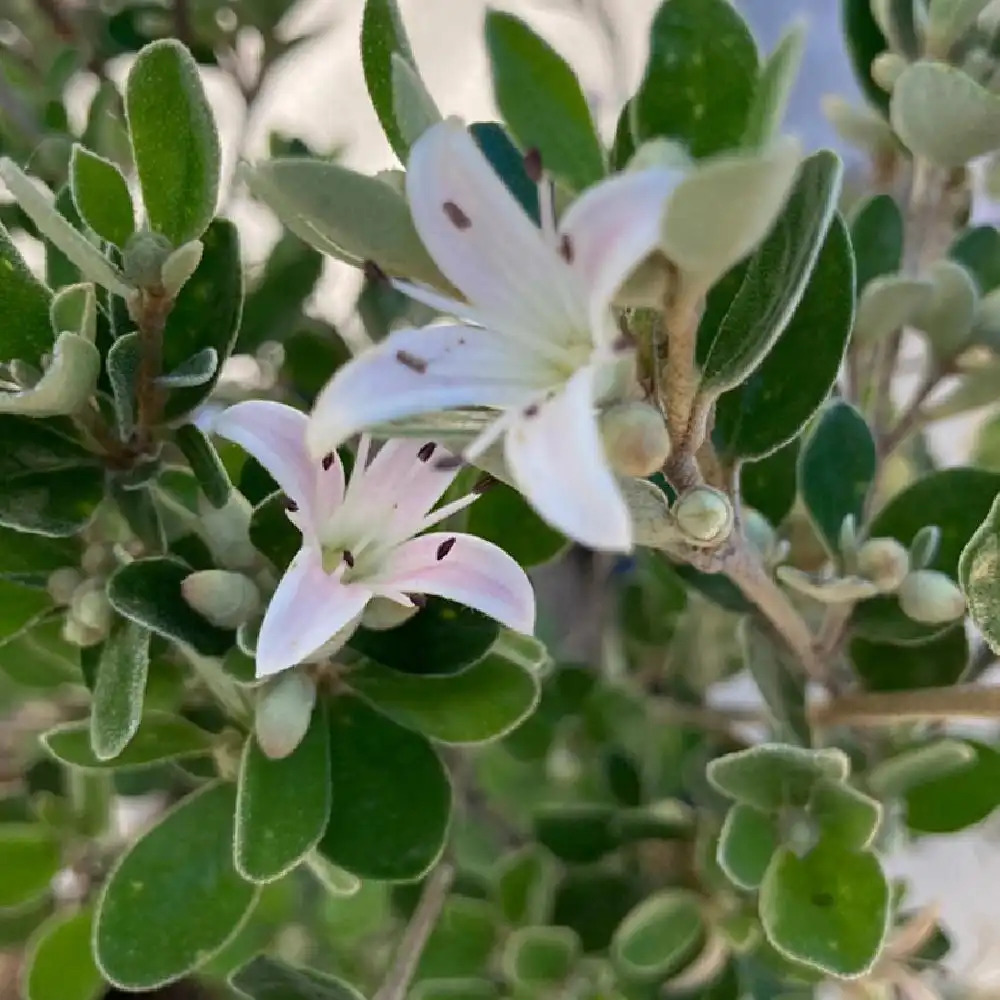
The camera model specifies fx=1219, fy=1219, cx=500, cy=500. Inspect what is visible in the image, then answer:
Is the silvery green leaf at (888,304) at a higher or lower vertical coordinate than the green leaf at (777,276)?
lower

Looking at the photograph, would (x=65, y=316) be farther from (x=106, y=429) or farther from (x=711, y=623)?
(x=711, y=623)

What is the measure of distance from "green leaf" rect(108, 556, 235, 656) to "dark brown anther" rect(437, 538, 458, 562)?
0.11m

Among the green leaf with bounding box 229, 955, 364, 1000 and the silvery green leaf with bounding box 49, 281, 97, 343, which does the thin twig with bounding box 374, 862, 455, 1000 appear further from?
the silvery green leaf with bounding box 49, 281, 97, 343

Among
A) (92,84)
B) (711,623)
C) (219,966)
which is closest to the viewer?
(219,966)

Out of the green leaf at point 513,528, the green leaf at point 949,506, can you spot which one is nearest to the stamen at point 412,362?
the green leaf at point 513,528

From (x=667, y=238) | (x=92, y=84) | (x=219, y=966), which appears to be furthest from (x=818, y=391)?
(x=92, y=84)

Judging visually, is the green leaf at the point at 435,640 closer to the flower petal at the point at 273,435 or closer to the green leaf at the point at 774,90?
the flower petal at the point at 273,435

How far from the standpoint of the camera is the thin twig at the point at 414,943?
0.57m

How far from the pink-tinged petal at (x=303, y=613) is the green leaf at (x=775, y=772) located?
0.21 metres

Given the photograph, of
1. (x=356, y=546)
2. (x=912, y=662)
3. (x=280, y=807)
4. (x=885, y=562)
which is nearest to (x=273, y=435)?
(x=356, y=546)

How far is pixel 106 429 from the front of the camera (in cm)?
48

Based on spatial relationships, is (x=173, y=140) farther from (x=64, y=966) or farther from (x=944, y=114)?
(x=64, y=966)

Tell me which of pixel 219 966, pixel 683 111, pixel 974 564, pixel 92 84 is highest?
pixel 683 111

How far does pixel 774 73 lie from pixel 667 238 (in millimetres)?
106
